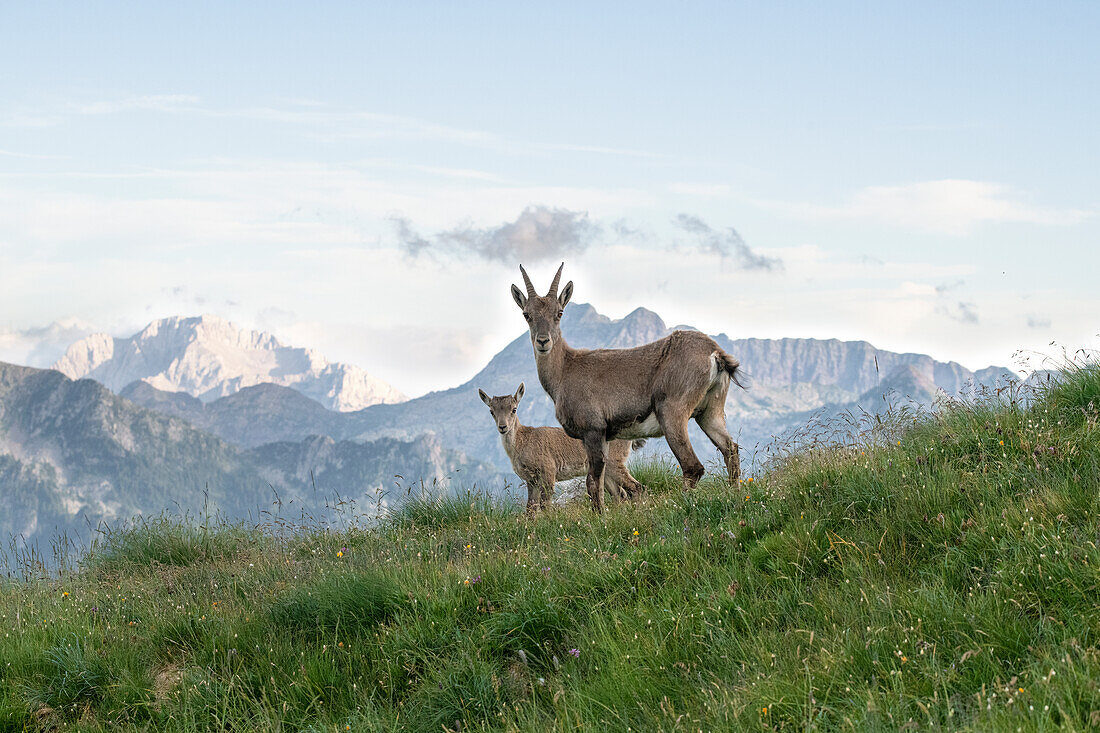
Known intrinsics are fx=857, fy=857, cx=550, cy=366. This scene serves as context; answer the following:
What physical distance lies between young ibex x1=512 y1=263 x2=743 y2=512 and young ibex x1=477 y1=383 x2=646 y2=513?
2.35m

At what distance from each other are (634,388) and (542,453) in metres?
4.82

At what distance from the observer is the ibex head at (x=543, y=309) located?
13516 millimetres

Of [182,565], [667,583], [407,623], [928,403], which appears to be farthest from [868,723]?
[182,565]

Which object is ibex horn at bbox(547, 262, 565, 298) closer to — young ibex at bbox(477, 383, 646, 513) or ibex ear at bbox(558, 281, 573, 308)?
ibex ear at bbox(558, 281, 573, 308)

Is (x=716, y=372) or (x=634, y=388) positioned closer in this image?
(x=716, y=372)

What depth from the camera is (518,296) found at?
14117 mm

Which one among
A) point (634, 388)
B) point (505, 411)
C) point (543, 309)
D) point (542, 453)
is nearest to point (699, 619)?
point (634, 388)

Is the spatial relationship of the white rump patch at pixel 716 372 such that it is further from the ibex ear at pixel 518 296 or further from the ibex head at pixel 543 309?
the ibex ear at pixel 518 296

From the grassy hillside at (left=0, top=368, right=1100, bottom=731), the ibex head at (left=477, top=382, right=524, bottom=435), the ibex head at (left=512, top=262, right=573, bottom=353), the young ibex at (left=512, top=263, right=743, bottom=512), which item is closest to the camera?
the grassy hillside at (left=0, top=368, right=1100, bottom=731)

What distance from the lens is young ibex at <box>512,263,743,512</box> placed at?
12391 millimetres

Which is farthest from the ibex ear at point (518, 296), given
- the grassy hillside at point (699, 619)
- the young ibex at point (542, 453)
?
the grassy hillside at point (699, 619)

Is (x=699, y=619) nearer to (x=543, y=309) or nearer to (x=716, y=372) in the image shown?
(x=716, y=372)

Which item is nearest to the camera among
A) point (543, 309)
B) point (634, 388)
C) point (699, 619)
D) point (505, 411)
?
point (699, 619)

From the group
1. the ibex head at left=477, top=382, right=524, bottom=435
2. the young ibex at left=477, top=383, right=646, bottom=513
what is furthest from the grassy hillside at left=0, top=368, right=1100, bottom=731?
the ibex head at left=477, top=382, right=524, bottom=435
